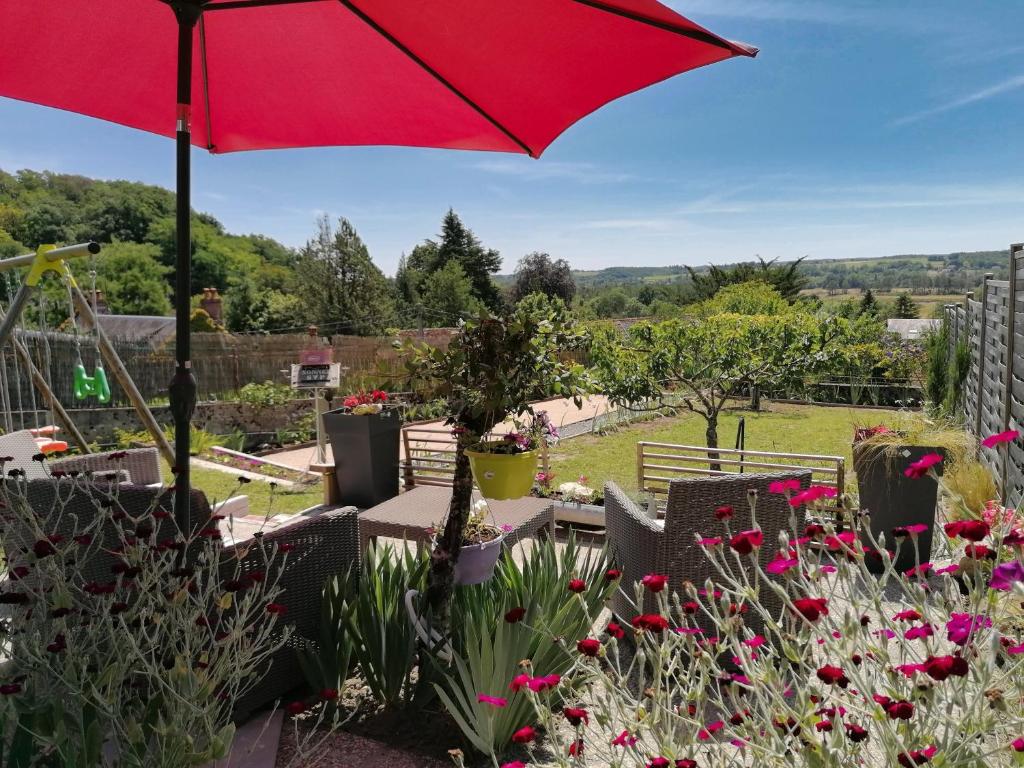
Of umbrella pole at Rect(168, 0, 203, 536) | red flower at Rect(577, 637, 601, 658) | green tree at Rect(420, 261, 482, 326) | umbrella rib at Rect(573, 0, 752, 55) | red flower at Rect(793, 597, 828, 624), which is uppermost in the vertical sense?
green tree at Rect(420, 261, 482, 326)

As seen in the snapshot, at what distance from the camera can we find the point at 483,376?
Answer: 2270 mm

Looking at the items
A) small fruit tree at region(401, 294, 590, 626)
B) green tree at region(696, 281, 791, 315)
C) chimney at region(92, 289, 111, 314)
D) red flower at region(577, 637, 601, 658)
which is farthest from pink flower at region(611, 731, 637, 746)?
green tree at region(696, 281, 791, 315)

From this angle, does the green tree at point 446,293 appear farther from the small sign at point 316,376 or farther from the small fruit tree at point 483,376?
the small fruit tree at point 483,376

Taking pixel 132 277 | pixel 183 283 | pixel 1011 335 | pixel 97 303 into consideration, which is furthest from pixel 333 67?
pixel 132 277

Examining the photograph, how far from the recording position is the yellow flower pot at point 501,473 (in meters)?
2.33

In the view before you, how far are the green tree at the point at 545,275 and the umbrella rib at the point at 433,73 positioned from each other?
39.3 meters

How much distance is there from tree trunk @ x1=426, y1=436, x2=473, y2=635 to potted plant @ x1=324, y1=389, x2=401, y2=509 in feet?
10.7

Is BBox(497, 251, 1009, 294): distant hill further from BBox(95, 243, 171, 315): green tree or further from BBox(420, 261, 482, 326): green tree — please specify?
BBox(95, 243, 171, 315): green tree

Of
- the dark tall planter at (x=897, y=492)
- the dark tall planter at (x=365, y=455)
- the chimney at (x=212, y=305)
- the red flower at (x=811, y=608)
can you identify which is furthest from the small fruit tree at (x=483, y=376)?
the chimney at (x=212, y=305)

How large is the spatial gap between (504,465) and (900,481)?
3.09 metres

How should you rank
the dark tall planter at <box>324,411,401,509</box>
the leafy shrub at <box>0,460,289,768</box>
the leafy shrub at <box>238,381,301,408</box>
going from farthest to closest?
the leafy shrub at <box>238,381,301,408</box> → the dark tall planter at <box>324,411,401,509</box> → the leafy shrub at <box>0,460,289,768</box>

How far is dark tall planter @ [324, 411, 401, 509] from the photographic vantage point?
18.2 feet

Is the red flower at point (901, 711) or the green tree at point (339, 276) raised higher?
the green tree at point (339, 276)

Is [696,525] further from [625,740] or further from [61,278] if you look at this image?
[61,278]
